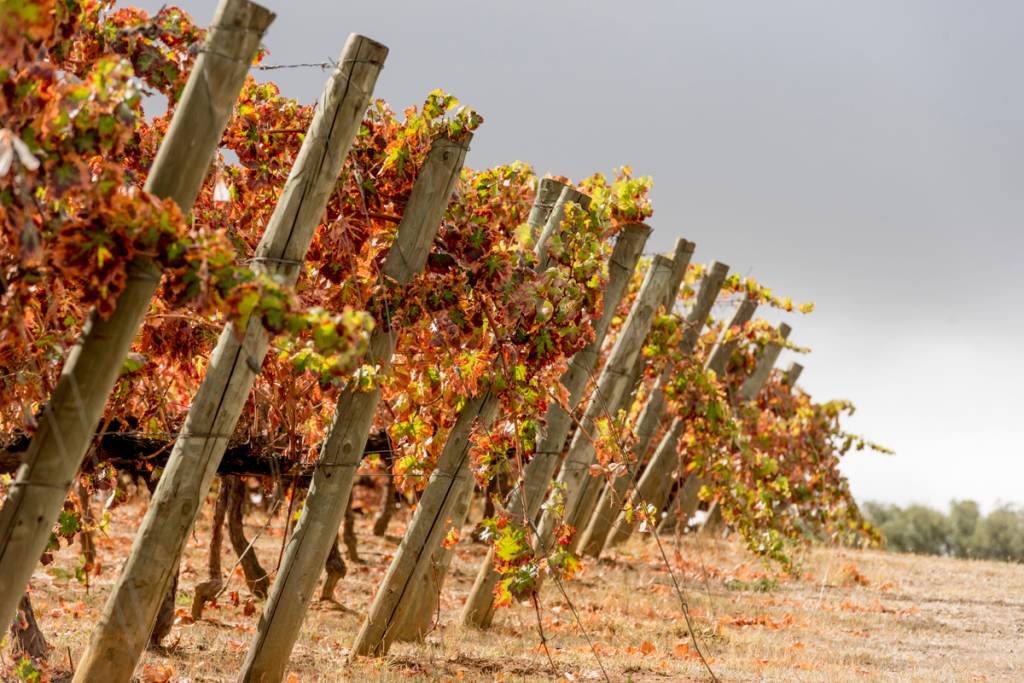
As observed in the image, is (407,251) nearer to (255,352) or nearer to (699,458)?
(255,352)

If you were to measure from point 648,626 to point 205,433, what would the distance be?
5823mm

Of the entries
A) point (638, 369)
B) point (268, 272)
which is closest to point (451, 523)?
point (268, 272)

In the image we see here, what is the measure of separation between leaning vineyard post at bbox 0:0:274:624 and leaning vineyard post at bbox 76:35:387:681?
793mm

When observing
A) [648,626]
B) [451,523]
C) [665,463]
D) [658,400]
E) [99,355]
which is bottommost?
[648,626]

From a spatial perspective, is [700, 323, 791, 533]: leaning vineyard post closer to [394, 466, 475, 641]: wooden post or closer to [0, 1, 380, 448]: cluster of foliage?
[394, 466, 475, 641]: wooden post

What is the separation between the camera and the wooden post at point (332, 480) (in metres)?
5.17

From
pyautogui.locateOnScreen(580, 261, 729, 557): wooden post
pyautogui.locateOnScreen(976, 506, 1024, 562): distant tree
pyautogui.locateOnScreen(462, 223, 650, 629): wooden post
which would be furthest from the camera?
pyautogui.locateOnScreen(976, 506, 1024, 562): distant tree

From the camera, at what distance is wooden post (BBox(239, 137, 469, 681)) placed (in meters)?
5.17

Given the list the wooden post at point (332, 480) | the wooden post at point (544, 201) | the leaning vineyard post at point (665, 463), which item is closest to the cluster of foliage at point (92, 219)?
the wooden post at point (332, 480)

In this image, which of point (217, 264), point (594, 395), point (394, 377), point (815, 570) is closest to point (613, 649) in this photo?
point (594, 395)

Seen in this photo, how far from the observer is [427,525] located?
6742 millimetres

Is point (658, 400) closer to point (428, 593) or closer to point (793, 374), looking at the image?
point (428, 593)

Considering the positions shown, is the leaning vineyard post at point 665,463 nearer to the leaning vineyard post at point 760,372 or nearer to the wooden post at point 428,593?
the leaning vineyard post at point 760,372

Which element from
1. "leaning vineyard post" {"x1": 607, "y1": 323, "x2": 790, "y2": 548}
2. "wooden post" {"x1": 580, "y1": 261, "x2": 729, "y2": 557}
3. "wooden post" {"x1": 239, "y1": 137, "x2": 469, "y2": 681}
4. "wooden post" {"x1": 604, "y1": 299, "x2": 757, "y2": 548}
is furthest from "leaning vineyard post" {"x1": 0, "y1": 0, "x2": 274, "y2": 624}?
"wooden post" {"x1": 604, "y1": 299, "x2": 757, "y2": 548}
